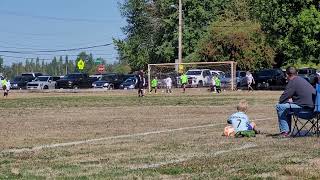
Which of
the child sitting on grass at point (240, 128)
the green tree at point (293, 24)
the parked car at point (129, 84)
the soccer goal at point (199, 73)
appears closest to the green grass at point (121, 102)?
the green tree at point (293, 24)

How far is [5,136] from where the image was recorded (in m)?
15.3

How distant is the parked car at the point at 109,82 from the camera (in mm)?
66125

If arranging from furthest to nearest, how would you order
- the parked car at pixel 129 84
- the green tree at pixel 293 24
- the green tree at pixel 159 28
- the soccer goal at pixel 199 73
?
1. the green tree at pixel 159 28
2. the parked car at pixel 129 84
3. the soccer goal at pixel 199 73
4. the green tree at pixel 293 24

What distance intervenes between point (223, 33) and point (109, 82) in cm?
1307

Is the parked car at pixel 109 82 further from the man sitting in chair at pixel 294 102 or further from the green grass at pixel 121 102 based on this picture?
the man sitting in chair at pixel 294 102

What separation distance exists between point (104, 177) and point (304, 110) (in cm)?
670

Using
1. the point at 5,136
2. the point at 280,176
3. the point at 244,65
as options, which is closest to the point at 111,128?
the point at 5,136

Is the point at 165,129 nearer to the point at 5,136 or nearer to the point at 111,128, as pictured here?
the point at 111,128

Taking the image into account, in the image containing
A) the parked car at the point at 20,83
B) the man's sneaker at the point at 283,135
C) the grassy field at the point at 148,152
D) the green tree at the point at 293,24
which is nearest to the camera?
the grassy field at the point at 148,152

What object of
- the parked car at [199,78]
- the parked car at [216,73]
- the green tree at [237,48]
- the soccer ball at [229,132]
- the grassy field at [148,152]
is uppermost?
the green tree at [237,48]

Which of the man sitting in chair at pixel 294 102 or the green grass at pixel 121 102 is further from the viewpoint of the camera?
the green grass at pixel 121 102

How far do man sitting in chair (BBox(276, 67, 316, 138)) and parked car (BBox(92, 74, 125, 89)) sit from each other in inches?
2046

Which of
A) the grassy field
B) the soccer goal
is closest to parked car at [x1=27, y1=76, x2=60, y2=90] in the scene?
the soccer goal

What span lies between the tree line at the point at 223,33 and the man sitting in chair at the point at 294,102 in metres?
35.2
